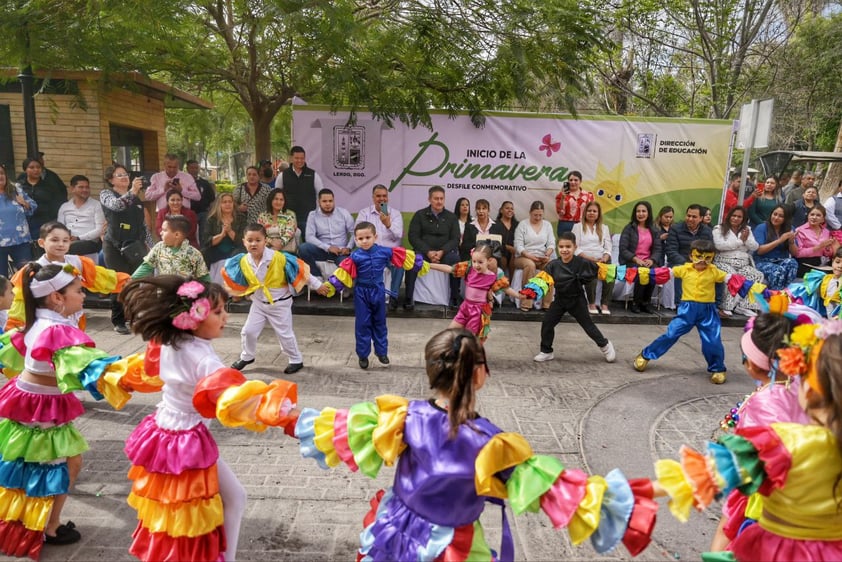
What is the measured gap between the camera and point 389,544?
252 centimetres

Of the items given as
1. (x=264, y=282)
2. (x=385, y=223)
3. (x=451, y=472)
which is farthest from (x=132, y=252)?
(x=451, y=472)

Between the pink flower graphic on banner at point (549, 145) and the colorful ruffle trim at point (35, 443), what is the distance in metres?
8.34

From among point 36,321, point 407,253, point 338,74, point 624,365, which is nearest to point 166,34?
point 338,74

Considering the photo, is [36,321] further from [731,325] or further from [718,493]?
[731,325]

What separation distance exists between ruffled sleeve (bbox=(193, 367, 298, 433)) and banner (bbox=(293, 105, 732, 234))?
7525 millimetres

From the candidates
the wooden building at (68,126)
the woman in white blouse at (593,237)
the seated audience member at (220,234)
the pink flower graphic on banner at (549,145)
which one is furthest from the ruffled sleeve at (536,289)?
the wooden building at (68,126)

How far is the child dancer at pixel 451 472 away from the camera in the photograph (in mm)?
2283

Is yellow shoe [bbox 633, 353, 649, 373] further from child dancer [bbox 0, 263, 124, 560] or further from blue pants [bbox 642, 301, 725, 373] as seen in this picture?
child dancer [bbox 0, 263, 124, 560]

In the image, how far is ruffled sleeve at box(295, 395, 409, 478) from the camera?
2.49 meters

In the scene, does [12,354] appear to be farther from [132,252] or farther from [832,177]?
[832,177]

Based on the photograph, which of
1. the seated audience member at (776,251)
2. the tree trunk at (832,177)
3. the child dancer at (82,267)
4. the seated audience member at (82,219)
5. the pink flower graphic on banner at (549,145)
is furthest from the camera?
the tree trunk at (832,177)

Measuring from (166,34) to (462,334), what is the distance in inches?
284

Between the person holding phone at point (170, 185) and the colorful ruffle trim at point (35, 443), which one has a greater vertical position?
the person holding phone at point (170, 185)

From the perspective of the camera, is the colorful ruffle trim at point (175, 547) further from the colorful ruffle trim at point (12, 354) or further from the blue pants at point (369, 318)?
the blue pants at point (369, 318)
